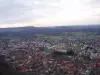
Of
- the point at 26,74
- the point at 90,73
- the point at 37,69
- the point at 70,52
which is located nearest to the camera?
the point at 26,74

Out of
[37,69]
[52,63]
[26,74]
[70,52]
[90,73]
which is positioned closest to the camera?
[26,74]

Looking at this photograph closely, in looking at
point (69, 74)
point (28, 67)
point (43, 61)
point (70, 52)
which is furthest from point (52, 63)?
point (70, 52)

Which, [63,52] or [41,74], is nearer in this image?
[41,74]

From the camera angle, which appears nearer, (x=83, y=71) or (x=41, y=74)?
(x=41, y=74)

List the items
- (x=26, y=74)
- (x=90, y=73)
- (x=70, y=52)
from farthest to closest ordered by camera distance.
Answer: (x=70, y=52) < (x=90, y=73) < (x=26, y=74)

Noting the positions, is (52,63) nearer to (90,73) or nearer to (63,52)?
(90,73)

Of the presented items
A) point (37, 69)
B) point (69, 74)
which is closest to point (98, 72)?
point (69, 74)

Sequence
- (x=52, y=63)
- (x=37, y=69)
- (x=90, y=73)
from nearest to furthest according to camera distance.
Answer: (x=90, y=73) → (x=37, y=69) → (x=52, y=63)

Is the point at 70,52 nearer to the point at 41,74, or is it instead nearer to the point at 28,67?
the point at 28,67
